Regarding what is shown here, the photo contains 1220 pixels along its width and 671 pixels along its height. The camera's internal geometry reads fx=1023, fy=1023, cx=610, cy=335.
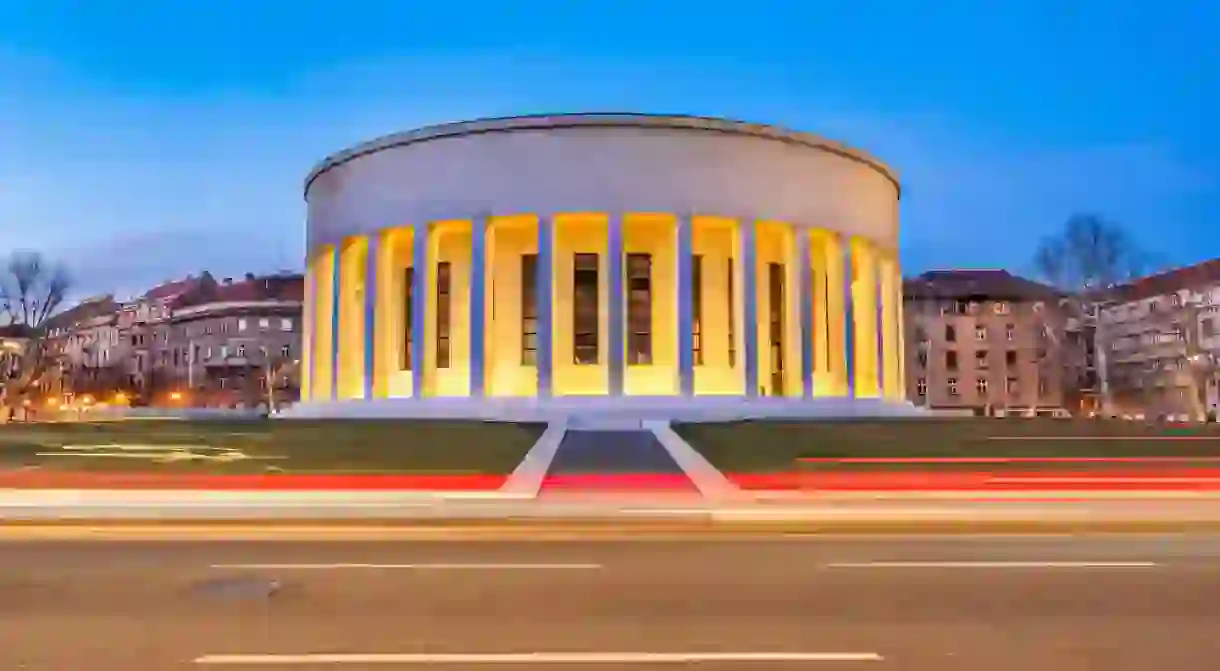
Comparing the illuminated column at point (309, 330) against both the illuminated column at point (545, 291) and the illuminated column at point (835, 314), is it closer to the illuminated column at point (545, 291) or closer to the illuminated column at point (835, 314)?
the illuminated column at point (545, 291)

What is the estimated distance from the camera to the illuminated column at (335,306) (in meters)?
46.5

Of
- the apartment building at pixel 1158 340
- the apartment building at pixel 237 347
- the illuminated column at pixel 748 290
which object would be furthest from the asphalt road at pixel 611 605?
the apartment building at pixel 237 347

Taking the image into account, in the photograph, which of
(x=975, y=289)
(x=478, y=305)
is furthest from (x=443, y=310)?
(x=975, y=289)

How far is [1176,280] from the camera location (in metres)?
72.9

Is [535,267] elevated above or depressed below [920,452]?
above

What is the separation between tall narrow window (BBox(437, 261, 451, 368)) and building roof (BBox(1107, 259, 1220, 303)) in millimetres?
44300

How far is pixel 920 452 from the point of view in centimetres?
2333

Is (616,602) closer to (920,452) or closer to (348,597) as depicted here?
(348,597)

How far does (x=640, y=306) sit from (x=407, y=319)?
11016 mm

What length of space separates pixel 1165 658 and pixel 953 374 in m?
86.6

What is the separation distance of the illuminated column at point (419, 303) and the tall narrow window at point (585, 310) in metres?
6.22

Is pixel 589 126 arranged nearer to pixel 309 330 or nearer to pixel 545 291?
pixel 545 291

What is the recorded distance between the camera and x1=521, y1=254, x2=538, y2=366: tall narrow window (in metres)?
43.2

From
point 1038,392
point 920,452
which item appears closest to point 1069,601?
point 920,452
